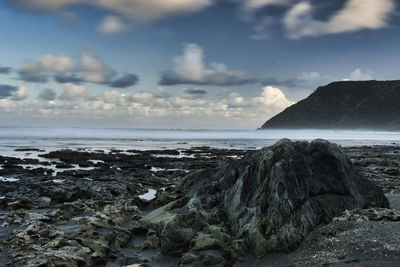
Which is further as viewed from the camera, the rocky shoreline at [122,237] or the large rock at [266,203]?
the large rock at [266,203]

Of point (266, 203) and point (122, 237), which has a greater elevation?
point (266, 203)

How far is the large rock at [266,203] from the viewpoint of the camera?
748 centimetres

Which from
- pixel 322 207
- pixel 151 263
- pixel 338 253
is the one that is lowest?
pixel 151 263

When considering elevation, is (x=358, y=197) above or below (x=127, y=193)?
above

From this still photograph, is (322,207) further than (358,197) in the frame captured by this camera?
No

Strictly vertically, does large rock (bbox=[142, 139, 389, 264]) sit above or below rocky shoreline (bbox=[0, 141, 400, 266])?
above

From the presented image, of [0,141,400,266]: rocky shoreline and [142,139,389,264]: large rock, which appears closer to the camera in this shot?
[0,141,400,266]: rocky shoreline

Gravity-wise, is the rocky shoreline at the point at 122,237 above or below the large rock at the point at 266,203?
below

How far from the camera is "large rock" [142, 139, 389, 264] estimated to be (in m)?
7.48

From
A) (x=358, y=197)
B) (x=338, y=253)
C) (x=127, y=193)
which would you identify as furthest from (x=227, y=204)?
(x=127, y=193)

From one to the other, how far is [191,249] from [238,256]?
3.69ft

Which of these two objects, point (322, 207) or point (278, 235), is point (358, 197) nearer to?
point (322, 207)

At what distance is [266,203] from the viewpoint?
7980 millimetres

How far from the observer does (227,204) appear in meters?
9.07
